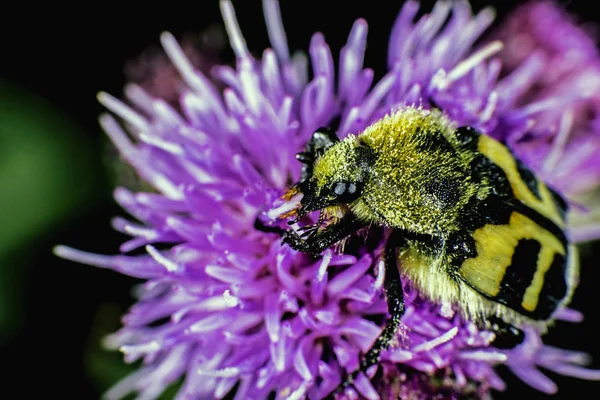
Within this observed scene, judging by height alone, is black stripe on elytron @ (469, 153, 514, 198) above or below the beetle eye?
above

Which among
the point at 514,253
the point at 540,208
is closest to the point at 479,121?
the point at 540,208

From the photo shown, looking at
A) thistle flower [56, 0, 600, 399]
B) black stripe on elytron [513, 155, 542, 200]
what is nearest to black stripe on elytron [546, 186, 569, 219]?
black stripe on elytron [513, 155, 542, 200]

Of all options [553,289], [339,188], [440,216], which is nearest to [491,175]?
[440,216]

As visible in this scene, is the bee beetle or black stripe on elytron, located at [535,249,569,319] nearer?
the bee beetle

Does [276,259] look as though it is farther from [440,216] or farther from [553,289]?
[553,289]

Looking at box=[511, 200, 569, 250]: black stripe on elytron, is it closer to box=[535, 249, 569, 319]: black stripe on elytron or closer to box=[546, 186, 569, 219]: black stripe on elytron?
box=[535, 249, 569, 319]: black stripe on elytron

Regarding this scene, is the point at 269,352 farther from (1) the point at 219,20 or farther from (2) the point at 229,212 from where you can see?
(1) the point at 219,20
